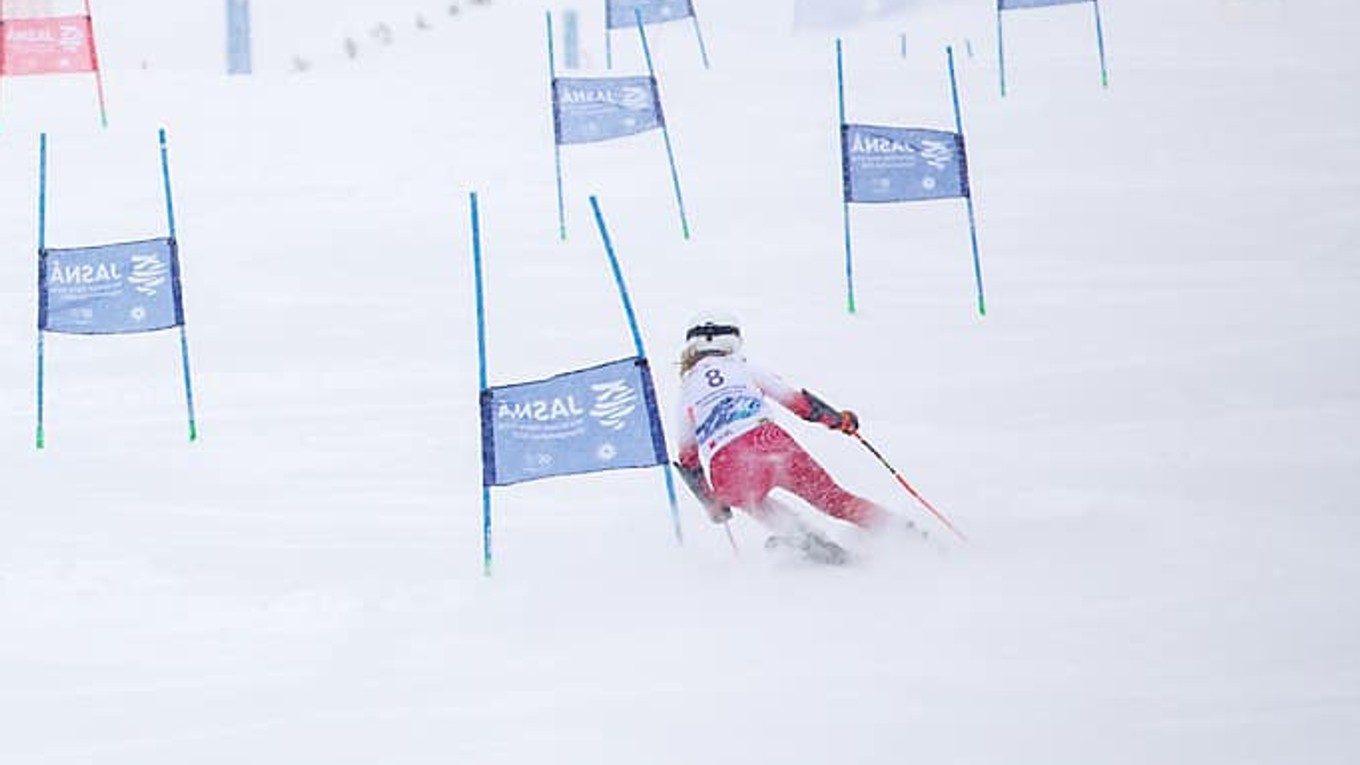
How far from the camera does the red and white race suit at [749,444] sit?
7.73 metres

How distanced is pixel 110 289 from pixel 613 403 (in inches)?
145

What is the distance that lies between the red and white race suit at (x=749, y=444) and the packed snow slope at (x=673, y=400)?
0.27m

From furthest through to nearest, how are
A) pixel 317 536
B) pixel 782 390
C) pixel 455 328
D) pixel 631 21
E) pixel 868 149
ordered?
pixel 631 21, pixel 455 328, pixel 868 149, pixel 317 536, pixel 782 390

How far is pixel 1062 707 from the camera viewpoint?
5.70 metres

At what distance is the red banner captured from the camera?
17.3 metres

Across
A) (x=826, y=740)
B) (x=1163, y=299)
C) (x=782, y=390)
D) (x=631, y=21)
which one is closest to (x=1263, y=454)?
(x=782, y=390)

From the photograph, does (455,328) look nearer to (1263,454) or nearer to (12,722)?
(1263,454)

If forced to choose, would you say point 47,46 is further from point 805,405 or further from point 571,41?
point 805,405

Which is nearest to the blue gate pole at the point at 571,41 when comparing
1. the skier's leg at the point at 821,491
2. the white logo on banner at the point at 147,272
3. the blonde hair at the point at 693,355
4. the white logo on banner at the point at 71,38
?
the white logo on banner at the point at 71,38

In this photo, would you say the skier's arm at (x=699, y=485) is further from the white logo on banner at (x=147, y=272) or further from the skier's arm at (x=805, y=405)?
the white logo on banner at (x=147, y=272)

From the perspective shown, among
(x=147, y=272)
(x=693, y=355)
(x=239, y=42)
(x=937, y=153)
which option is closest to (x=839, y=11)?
(x=239, y=42)

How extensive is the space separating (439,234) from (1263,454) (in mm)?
7933

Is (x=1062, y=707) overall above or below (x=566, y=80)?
below

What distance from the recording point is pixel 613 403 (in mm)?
7961
